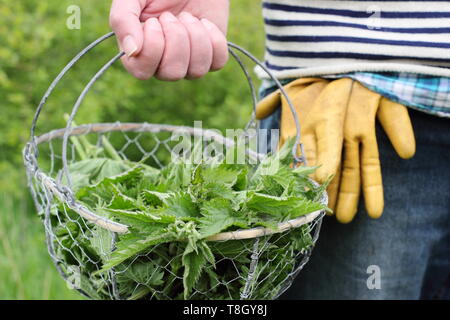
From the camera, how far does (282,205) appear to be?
34.0 inches

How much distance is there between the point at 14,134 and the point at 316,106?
1.59m

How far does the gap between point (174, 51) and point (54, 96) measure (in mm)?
1689

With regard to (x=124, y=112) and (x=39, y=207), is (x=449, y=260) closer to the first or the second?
(x=39, y=207)

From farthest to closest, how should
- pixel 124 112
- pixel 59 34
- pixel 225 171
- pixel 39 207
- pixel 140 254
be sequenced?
pixel 124 112
pixel 59 34
pixel 39 207
pixel 225 171
pixel 140 254

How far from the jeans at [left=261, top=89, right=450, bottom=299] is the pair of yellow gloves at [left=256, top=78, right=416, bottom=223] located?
0.07 metres

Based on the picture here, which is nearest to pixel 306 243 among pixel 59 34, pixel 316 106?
pixel 316 106

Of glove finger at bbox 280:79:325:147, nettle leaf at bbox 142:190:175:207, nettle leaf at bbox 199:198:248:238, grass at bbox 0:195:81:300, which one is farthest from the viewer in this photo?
grass at bbox 0:195:81:300

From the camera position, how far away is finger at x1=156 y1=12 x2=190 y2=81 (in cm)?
90

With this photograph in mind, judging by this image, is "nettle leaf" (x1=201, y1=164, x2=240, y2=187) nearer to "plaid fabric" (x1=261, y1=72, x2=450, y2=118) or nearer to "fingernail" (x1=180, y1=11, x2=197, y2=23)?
"fingernail" (x1=180, y1=11, x2=197, y2=23)

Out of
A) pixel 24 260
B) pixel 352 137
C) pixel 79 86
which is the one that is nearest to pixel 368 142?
pixel 352 137

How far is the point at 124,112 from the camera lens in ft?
9.03

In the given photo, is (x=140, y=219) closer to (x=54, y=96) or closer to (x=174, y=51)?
(x=174, y=51)

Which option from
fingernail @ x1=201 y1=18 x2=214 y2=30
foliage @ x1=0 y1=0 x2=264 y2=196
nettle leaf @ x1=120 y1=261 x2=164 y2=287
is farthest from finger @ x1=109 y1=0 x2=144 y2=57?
foliage @ x1=0 y1=0 x2=264 y2=196

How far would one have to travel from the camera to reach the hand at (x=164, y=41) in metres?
0.89
